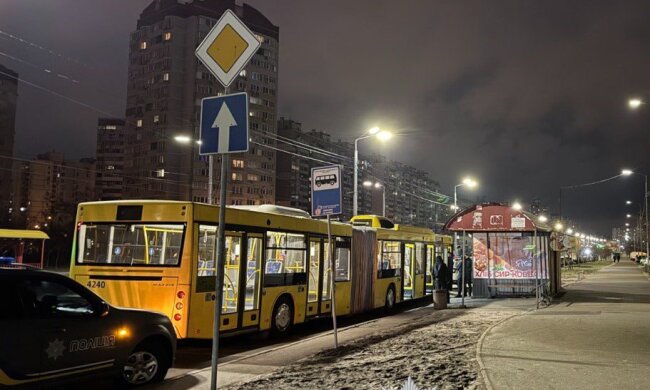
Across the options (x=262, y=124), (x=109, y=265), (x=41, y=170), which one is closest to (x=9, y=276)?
(x=109, y=265)

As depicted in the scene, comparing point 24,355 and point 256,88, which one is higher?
point 256,88

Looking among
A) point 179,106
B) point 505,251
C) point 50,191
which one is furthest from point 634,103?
point 50,191

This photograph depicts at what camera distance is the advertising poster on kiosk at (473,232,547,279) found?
21984 millimetres

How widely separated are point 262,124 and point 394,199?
42532 millimetres

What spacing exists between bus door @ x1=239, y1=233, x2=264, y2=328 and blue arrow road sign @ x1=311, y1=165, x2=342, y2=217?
1.82 meters

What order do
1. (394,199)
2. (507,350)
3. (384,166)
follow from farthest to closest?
(394,199) → (384,166) → (507,350)

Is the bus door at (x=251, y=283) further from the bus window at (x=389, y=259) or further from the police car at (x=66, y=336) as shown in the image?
the bus window at (x=389, y=259)

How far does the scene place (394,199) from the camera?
12550cm

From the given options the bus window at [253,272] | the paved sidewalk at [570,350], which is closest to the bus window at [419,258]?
the paved sidewalk at [570,350]

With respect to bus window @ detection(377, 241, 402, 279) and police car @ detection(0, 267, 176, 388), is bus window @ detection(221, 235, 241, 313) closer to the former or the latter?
police car @ detection(0, 267, 176, 388)

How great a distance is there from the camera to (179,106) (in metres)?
87.0

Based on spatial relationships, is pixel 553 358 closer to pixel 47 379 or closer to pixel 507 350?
pixel 507 350

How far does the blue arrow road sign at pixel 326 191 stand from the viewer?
10633 mm

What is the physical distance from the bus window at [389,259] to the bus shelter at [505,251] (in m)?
3.18
